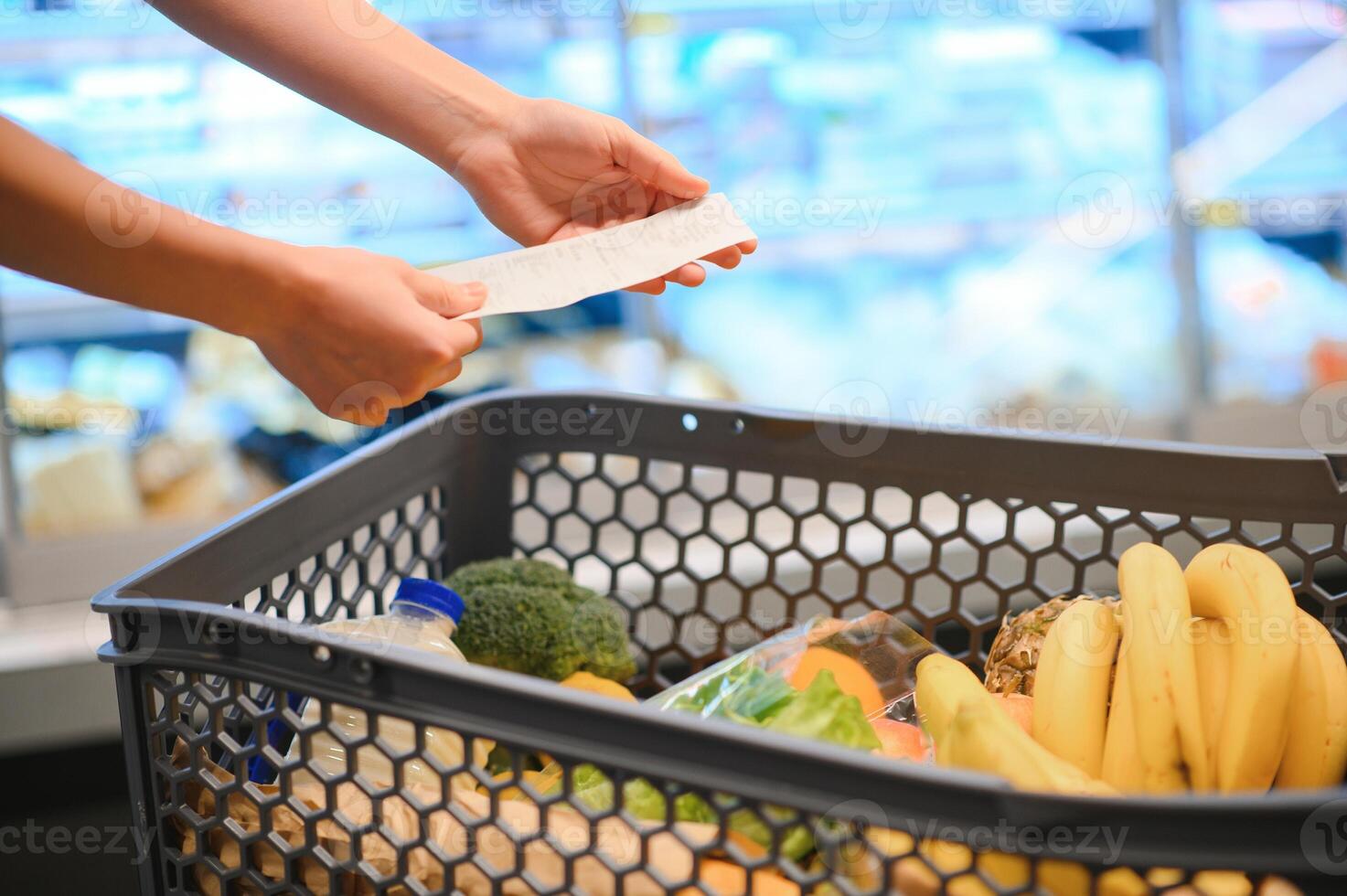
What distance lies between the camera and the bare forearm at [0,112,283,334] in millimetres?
605

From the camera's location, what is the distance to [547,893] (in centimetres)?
57

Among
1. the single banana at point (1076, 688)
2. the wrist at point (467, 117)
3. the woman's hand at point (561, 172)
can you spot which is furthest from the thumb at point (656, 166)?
the single banana at point (1076, 688)

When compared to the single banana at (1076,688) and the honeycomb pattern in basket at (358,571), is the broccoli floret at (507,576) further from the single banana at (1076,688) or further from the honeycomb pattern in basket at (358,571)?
the single banana at (1076,688)

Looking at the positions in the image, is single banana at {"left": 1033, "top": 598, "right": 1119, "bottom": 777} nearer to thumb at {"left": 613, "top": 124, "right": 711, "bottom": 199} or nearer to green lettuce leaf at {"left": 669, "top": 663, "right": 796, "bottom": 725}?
green lettuce leaf at {"left": 669, "top": 663, "right": 796, "bottom": 725}

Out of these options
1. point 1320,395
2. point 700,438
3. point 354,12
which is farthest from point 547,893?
point 1320,395

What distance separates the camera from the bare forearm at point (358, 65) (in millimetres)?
918

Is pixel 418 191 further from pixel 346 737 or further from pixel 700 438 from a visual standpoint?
pixel 346 737

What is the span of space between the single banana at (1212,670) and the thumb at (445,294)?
1.69 feet

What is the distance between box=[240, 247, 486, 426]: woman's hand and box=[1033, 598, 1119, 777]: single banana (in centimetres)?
42

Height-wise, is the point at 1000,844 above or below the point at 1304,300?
below

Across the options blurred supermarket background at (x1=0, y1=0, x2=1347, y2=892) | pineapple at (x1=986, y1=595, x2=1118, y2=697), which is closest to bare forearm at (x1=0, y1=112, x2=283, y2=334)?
pineapple at (x1=986, y1=595, x2=1118, y2=697)

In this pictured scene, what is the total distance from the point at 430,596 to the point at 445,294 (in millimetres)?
244

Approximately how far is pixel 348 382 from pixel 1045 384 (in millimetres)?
2173

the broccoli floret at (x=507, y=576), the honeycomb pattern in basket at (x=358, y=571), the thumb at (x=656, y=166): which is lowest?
the broccoli floret at (x=507, y=576)
